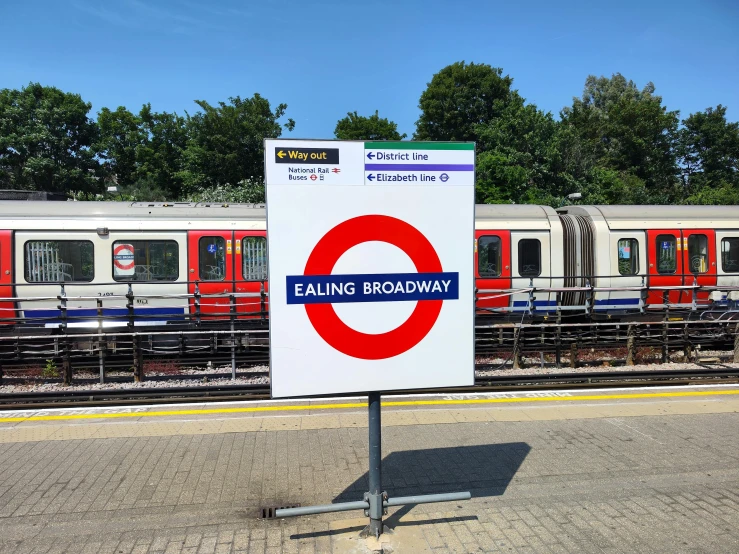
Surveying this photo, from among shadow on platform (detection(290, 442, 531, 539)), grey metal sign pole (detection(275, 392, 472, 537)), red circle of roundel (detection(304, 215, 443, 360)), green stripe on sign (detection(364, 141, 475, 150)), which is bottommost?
shadow on platform (detection(290, 442, 531, 539))

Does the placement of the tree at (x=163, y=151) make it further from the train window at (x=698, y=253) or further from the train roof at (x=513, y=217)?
the train window at (x=698, y=253)

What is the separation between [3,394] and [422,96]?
42467 millimetres

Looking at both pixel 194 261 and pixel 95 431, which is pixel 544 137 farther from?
pixel 95 431

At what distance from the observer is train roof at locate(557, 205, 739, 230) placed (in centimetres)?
1411

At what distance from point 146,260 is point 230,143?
19.2m

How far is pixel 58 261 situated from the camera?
12.2m

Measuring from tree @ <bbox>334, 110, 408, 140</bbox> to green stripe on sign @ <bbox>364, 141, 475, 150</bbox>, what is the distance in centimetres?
4141

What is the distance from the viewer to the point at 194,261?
12695 mm

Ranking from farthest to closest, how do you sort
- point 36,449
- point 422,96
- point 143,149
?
point 422,96, point 143,149, point 36,449

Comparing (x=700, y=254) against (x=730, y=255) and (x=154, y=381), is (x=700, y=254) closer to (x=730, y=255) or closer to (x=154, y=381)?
(x=730, y=255)

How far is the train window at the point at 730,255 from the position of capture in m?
14.4

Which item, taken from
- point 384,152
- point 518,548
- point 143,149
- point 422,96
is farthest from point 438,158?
point 422,96

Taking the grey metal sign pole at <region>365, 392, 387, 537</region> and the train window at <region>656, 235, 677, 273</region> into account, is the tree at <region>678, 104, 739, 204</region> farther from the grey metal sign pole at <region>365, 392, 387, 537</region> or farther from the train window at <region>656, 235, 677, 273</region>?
the grey metal sign pole at <region>365, 392, 387, 537</region>

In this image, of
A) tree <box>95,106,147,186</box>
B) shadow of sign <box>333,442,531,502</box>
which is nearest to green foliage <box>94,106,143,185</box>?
tree <box>95,106,147,186</box>
